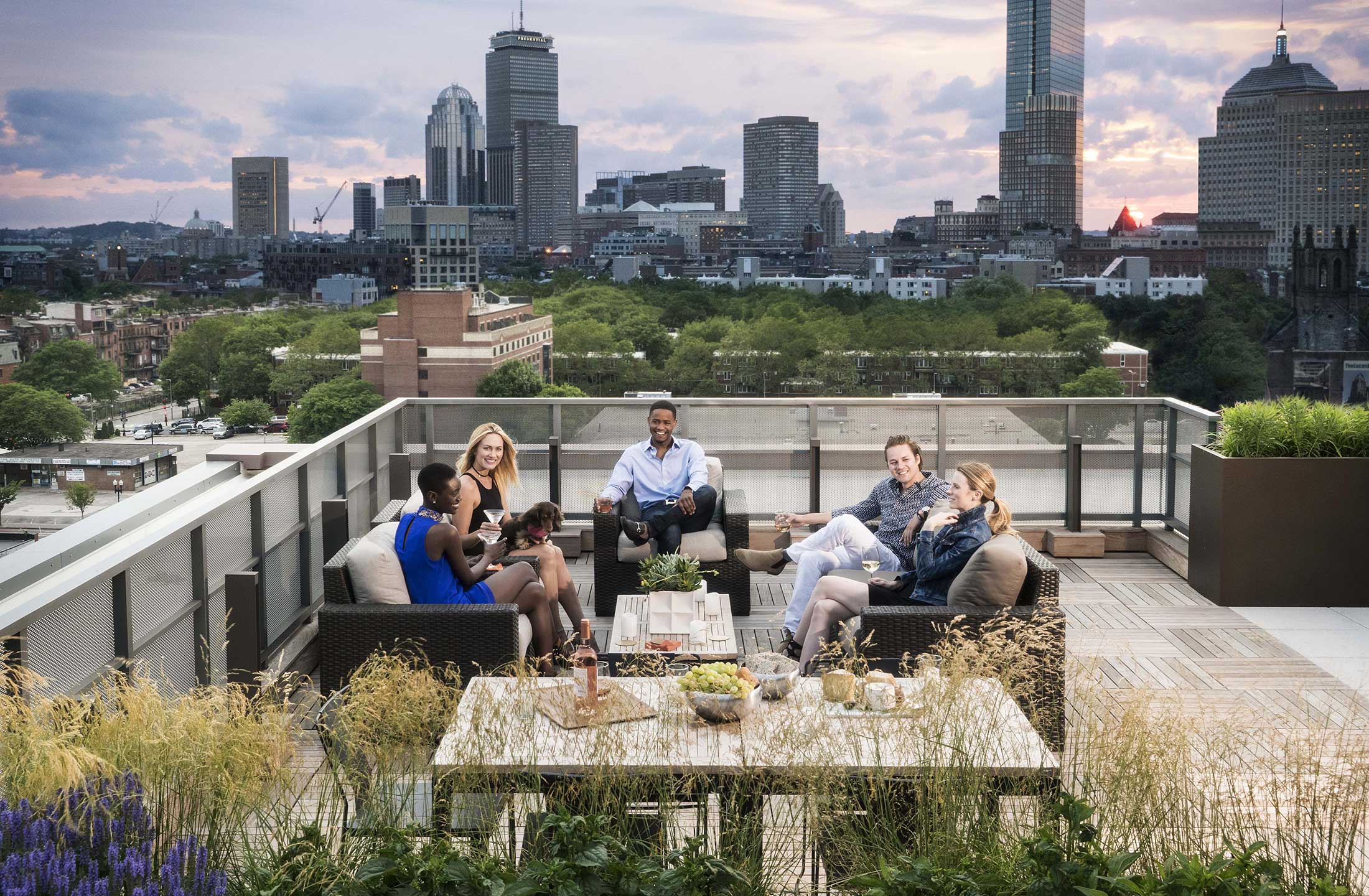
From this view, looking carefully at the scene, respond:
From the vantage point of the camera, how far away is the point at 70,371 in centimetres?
2378

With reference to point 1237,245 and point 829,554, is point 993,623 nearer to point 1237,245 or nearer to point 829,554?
point 829,554

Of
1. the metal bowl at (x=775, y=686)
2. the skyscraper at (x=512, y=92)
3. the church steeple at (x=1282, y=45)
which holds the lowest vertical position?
the metal bowl at (x=775, y=686)

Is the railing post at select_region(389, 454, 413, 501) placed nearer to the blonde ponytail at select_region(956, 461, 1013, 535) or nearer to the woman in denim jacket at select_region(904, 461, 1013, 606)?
the woman in denim jacket at select_region(904, 461, 1013, 606)

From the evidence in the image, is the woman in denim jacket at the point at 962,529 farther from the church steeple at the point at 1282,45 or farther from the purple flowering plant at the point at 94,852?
the church steeple at the point at 1282,45

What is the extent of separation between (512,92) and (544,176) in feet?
34.0

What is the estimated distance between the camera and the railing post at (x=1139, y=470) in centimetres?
666

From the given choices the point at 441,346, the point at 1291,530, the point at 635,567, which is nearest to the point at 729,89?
the point at 441,346

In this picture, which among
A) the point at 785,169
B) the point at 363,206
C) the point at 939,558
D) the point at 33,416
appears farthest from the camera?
the point at 785,169

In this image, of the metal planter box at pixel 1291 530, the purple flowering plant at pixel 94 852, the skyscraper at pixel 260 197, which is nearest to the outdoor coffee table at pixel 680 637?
the purple flowering plant at pixel 94 852

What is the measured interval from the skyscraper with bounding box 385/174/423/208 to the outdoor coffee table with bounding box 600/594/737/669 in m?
119

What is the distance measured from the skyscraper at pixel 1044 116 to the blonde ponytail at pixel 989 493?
126238mm

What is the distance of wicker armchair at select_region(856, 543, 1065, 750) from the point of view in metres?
3.61

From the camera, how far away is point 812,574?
16.4ft

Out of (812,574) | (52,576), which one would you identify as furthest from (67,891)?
(812,574)
